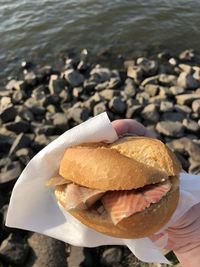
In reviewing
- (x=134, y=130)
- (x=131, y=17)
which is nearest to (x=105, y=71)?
(x=131, y=17)

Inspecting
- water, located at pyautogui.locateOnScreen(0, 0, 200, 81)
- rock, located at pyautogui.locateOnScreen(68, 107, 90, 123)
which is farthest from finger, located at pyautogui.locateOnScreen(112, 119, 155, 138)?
water, located at pyautogui.locateOnScreen(0, 0, 200, 81)

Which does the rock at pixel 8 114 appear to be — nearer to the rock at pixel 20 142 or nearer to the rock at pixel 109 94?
the rock at pixel 20 142

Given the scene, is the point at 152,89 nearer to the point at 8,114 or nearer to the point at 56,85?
the point at 56,85

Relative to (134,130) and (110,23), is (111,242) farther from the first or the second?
(110,23)

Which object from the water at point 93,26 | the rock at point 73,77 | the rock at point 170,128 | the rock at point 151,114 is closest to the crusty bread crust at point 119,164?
the rock at point 170,128

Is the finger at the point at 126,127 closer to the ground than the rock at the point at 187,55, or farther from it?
farther from it
